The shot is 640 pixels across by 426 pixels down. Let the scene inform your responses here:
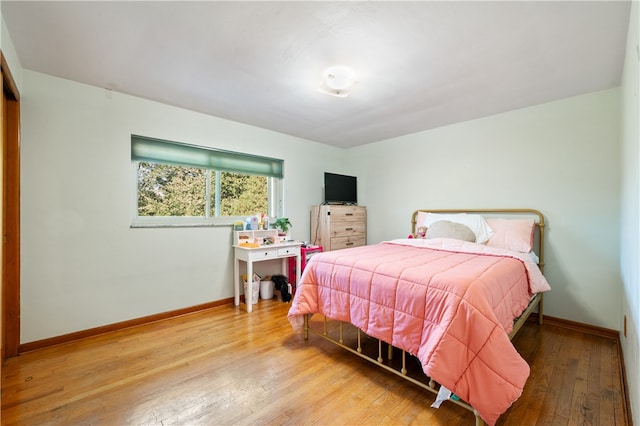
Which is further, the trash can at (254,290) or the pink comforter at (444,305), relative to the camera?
the trash can at (254,290)

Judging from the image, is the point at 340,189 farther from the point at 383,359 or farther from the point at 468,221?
the point at 383,359

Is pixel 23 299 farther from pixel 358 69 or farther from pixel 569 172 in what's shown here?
pixel 569 172

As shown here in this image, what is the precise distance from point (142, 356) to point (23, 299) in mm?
1067

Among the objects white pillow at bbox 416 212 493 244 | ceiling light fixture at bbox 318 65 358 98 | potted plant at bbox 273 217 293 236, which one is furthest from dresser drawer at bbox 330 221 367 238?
ceiling light fixture at bbox 318 65 358 98

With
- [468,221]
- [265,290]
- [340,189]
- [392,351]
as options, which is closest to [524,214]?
[468,221]

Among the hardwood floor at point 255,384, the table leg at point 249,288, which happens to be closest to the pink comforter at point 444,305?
the hardwood floor at point 255,384

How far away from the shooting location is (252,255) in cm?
311

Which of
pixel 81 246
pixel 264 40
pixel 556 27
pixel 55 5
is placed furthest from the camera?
pixel 81 246

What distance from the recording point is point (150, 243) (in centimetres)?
277

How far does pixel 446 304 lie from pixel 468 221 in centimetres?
197

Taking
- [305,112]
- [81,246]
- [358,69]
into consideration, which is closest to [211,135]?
[305,112]

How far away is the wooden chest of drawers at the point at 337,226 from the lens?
4.01 meters

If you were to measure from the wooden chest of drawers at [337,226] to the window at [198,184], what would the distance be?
2.10 feet

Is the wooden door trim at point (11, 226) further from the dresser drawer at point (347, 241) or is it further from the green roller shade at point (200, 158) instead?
the dresser drawer at point (347, 241)
